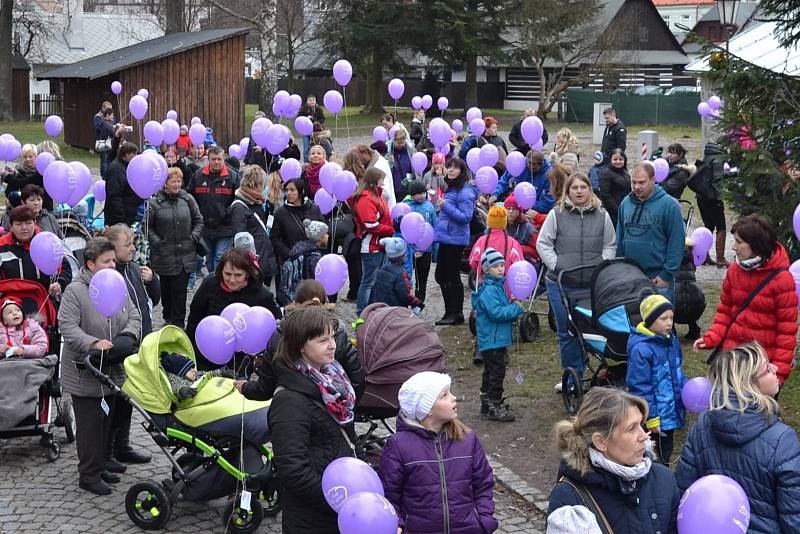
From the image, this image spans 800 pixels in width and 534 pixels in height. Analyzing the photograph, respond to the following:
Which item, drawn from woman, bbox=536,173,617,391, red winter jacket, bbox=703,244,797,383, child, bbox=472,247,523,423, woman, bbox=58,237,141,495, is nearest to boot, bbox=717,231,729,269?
woman, bbox=536,173,617,391

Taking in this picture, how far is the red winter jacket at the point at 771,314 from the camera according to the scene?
6816mm

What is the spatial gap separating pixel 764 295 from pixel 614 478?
342 cm

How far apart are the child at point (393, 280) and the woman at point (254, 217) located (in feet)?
5.71

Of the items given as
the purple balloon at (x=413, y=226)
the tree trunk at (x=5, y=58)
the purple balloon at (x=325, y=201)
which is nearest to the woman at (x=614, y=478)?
the purple balloon at (x=413, y=226)

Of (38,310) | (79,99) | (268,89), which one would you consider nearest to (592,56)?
(268,89)

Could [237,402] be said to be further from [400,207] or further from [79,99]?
[79,99]

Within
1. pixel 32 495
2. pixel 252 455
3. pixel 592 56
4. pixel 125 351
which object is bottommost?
pixel 32 495

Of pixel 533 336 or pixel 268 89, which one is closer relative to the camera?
pixel 533 336

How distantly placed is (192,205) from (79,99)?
23301mm

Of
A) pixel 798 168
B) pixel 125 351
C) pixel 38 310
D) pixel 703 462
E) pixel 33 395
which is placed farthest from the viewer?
pixel 798 168

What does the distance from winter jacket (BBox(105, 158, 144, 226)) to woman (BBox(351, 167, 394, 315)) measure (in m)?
3.15

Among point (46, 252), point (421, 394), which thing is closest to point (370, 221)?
point (46, 252)

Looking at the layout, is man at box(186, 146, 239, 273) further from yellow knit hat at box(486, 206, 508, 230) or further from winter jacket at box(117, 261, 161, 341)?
winter jacket at box(117, 261, 161, 341)

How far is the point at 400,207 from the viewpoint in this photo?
11516 mm
